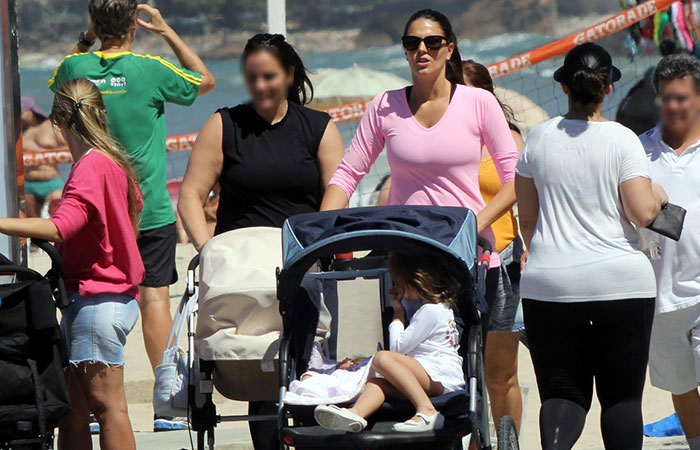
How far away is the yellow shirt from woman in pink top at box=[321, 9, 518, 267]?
0.26 meters

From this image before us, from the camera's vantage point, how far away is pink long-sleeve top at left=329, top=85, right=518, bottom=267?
15.4 feet

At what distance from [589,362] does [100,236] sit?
1870 mm

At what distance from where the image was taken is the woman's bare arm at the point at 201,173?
484 centimetres

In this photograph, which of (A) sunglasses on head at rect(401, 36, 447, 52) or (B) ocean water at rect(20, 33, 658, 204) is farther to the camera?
(B) ocean water at rect(20, 33, 658, 204)

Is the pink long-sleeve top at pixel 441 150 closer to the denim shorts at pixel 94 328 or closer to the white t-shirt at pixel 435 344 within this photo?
the white t-shirt at pixel 435 344

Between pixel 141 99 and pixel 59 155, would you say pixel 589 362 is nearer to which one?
pixel 141 99

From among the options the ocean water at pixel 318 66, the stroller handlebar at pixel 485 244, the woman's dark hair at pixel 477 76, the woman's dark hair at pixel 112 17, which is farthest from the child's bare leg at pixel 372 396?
the ocean water at pixel 318 66

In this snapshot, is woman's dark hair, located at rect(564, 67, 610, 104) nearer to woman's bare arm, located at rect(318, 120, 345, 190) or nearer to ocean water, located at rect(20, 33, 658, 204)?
woman's bare arm, located at rect(318, 120, 345, 190)

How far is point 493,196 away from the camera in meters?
5.29

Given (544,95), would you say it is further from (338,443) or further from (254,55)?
(338,443)

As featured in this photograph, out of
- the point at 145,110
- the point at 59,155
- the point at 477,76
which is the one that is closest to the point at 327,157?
the point at 477,76

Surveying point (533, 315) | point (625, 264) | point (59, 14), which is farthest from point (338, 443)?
point (59, 14)

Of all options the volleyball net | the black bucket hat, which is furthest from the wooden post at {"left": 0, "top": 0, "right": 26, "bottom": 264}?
the volleyball net

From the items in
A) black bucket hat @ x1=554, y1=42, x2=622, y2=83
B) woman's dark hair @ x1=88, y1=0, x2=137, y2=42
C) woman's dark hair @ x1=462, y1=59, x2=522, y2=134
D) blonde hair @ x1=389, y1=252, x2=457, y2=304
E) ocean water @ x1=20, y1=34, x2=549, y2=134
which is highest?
ocean water @ x1=20, y1=34, x2=549, y2=134
